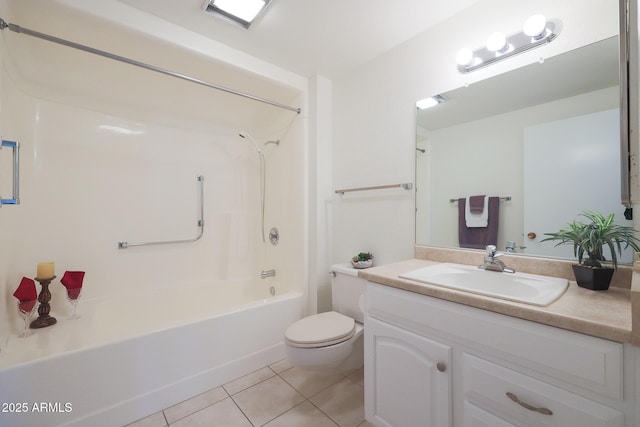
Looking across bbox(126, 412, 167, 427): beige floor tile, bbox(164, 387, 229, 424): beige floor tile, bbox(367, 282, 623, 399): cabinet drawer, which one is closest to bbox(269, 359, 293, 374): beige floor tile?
bbox(164, 387, 229, 424): beige floor tile

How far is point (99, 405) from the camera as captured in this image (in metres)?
1.31

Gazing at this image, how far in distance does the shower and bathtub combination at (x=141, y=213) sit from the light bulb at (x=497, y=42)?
1402 millimetres

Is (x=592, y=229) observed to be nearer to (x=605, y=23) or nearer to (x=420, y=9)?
(x=605, y=23)

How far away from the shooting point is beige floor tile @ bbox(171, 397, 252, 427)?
1.37 m

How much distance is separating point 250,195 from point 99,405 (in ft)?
6.63

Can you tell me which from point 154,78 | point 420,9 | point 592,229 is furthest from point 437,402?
point 154,78

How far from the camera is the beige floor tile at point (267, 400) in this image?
4.72 feet

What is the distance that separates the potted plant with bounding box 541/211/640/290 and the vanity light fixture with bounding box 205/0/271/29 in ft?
6.32

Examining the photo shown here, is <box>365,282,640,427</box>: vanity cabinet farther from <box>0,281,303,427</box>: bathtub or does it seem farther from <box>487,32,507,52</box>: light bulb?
<box>487,32,507,52</box>: light bulb

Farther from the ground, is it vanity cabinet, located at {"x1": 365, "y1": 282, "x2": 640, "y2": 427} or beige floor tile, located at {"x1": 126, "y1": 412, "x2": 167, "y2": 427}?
vanity cabinet, located at {"x1": 365, "y1": 282, "x2": 640, "y2": 427}

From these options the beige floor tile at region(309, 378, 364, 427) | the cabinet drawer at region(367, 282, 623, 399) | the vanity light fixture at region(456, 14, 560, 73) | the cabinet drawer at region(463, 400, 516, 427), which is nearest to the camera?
the cabinet drawer at region(367, 282, 623, 399)

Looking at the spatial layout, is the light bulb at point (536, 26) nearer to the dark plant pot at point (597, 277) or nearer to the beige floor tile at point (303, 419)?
the dark plant pot at point (597, 277)

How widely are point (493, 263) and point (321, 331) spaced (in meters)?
1.00

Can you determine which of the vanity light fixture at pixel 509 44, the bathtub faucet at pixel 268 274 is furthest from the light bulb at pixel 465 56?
the bathtub faucet at pixel 268 274
